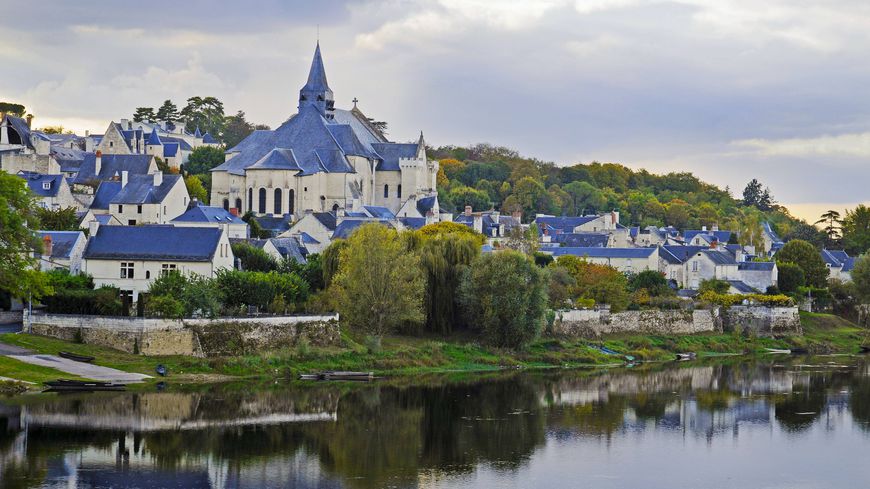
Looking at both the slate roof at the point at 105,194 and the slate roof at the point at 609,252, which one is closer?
the slate roof at the point at 105,194

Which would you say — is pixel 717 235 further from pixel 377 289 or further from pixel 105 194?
pixel 377 289

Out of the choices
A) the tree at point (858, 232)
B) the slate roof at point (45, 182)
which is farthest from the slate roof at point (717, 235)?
the slate roof at point (45, 182)

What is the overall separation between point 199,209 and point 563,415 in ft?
115

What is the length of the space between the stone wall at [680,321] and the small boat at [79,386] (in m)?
27.3

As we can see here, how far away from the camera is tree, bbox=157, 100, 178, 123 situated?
5881 inches

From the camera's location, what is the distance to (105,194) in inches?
2889

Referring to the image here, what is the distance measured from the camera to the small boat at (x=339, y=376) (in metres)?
47.7

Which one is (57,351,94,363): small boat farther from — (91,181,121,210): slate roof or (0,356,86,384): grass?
(91,181,121,210): slate roof

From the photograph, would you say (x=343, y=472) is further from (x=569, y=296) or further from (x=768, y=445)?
(x=569, y=296)

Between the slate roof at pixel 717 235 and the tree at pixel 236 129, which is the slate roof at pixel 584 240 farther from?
the tree at pixel 236 129

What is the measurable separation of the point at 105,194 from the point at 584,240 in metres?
34.6

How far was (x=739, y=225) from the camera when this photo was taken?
127188mm

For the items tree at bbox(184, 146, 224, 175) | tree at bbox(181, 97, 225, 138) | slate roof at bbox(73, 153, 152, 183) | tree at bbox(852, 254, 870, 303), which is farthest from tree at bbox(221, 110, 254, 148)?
tree at bbox(852, 254, 870, 303)

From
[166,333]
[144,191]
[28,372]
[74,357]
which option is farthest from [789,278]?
[28,372]
